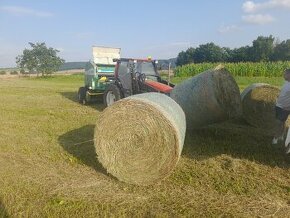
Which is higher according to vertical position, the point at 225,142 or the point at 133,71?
the point at 133,71

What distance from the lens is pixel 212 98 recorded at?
7.39 metres

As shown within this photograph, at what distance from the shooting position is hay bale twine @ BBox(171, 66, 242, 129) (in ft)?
24.3

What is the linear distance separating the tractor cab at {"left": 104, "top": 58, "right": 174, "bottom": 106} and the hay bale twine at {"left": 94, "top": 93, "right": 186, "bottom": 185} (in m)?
5.06

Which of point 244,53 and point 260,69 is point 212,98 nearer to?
point 260,69

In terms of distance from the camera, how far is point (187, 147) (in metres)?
7.27

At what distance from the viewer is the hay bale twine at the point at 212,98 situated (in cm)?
741

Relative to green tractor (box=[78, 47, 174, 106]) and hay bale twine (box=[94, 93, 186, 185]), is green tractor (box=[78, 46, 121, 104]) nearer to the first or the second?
green tractor (box=[78, 47, 174, 106])

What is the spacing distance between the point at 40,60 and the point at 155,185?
5339 centimetres

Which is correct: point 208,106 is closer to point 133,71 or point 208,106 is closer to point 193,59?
point 133,71

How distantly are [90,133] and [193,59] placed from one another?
202 feet

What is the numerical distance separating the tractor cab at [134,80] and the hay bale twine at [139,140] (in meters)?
5.06

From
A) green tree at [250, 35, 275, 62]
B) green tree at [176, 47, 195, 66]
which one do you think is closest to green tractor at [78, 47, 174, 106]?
green tree at [250, 35, 275, 62]

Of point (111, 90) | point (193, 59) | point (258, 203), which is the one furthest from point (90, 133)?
point (193, 59)

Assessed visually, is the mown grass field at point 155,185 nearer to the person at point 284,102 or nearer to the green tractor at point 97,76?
the person at point 284,102
